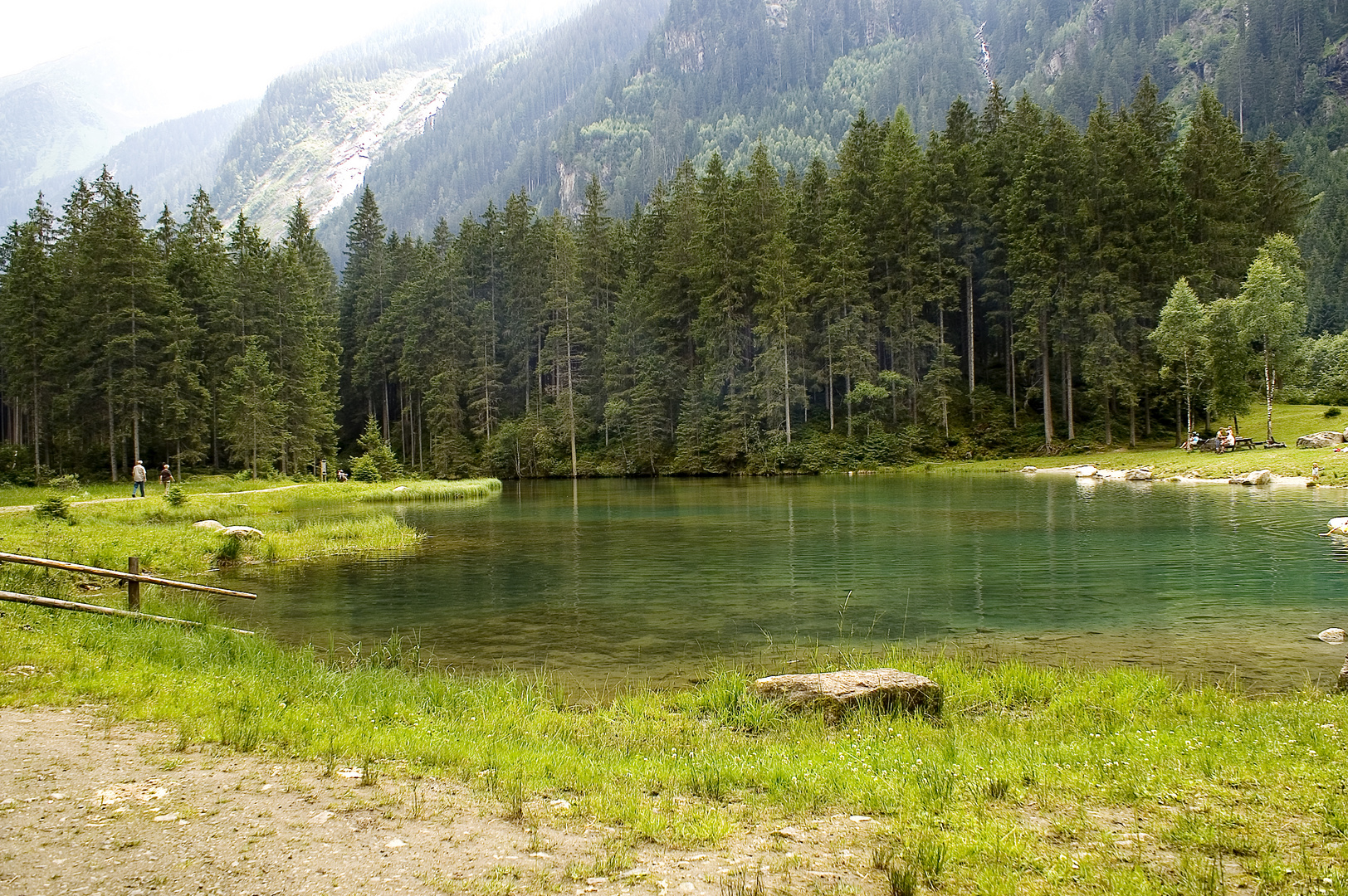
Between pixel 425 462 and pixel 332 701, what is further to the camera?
pixel 425 462

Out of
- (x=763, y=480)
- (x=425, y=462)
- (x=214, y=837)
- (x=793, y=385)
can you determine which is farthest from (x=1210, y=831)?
(x=425, y=462)

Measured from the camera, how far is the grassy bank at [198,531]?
67.1 feet

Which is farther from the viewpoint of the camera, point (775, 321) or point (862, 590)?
point (775, 321)

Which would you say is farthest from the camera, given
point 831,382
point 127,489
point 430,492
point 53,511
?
point 831,382

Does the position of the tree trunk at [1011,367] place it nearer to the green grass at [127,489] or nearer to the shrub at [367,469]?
the shrub at [367,469]

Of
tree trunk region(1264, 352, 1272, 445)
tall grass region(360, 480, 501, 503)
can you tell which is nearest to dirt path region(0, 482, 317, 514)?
tall grass region(360, 480, 501, 503)

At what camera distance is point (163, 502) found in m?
32.3

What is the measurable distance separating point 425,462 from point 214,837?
85.9m

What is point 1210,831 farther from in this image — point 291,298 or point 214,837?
point 291,298

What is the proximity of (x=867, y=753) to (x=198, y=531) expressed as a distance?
25.5m

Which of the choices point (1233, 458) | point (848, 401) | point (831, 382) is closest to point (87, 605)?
point (1233, 458)

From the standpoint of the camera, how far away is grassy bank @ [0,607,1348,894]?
5.18 metres

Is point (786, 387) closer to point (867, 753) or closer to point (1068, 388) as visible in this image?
point (1068, 388)

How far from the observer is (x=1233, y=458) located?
44250 mm
